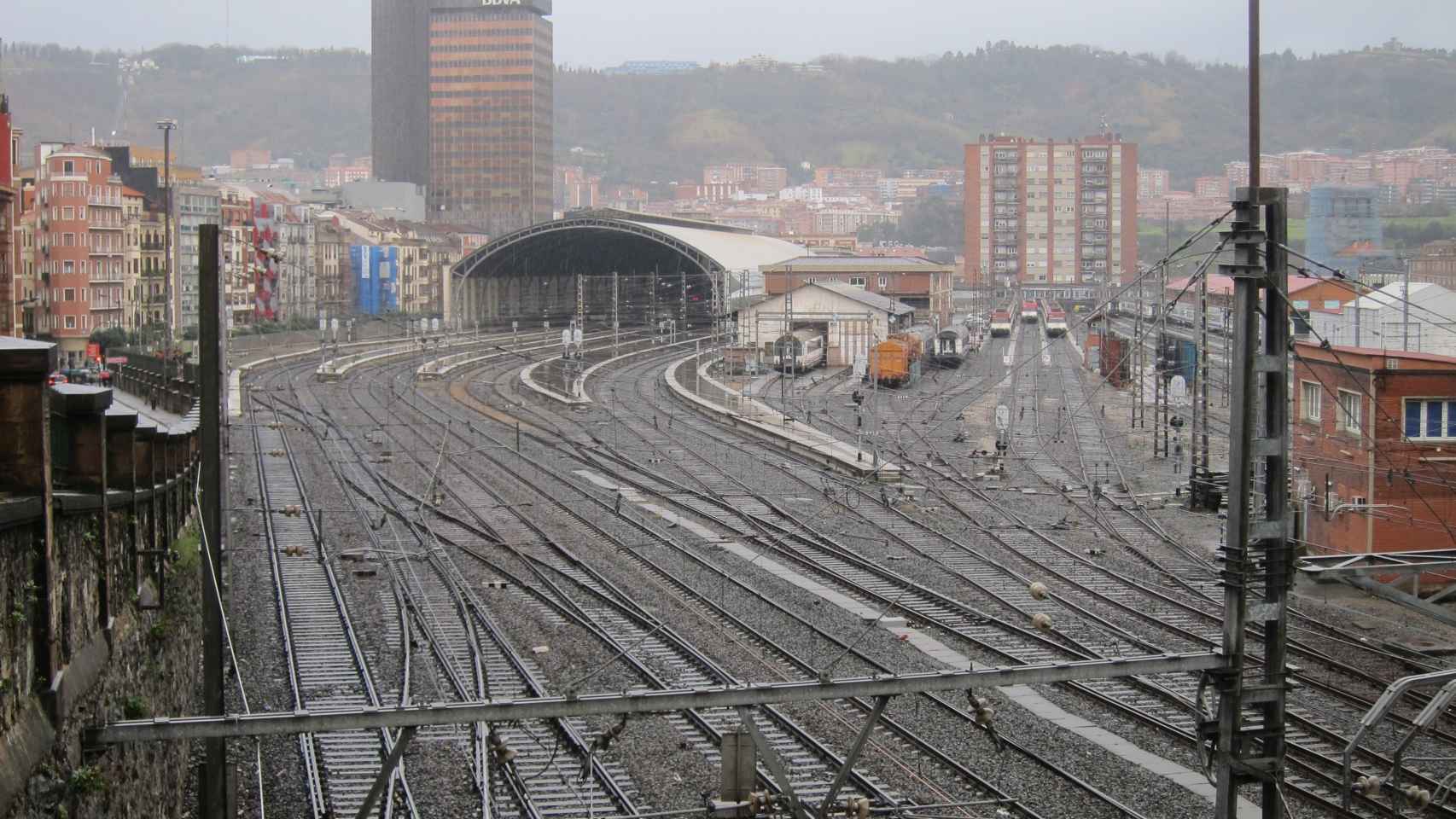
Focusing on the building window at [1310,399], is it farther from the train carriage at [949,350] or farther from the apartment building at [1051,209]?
the apartment building at [1051,209]

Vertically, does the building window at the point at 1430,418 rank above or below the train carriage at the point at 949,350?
above

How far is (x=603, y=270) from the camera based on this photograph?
Answer: 77750 mm

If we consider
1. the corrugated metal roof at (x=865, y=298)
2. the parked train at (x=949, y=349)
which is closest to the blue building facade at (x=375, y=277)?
the corrugated metal roof at (x=865, y=298)

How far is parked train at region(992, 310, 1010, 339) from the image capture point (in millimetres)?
73250

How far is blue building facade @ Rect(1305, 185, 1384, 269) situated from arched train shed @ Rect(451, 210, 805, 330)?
24289 mm

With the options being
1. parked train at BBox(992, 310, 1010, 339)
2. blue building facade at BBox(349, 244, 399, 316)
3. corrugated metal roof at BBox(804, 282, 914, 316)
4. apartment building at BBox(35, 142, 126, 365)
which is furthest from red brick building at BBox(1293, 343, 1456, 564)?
blue building facade at BBox(349, 244, 399, 316)

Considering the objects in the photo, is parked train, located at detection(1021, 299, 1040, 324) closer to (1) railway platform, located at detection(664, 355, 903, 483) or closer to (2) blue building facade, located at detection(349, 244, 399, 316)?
(2) blue building facade, located at detection(349, 244, 399, 316)

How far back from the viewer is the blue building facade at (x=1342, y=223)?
227 ft

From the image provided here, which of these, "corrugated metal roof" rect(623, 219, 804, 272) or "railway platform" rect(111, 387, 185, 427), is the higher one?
"corrugated metal roof" rect(623, 219, 804, 272)

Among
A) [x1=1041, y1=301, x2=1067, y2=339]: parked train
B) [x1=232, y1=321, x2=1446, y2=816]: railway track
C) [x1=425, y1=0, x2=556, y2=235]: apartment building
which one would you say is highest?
[x1=425, y1=0, x2=556, y2=235]: apartment building

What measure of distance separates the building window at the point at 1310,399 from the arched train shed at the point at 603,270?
38.7m

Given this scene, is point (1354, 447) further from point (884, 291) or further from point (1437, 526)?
point (884, 291)

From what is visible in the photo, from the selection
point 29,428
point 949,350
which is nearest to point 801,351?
point 949,350

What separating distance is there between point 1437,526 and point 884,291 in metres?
53.9
